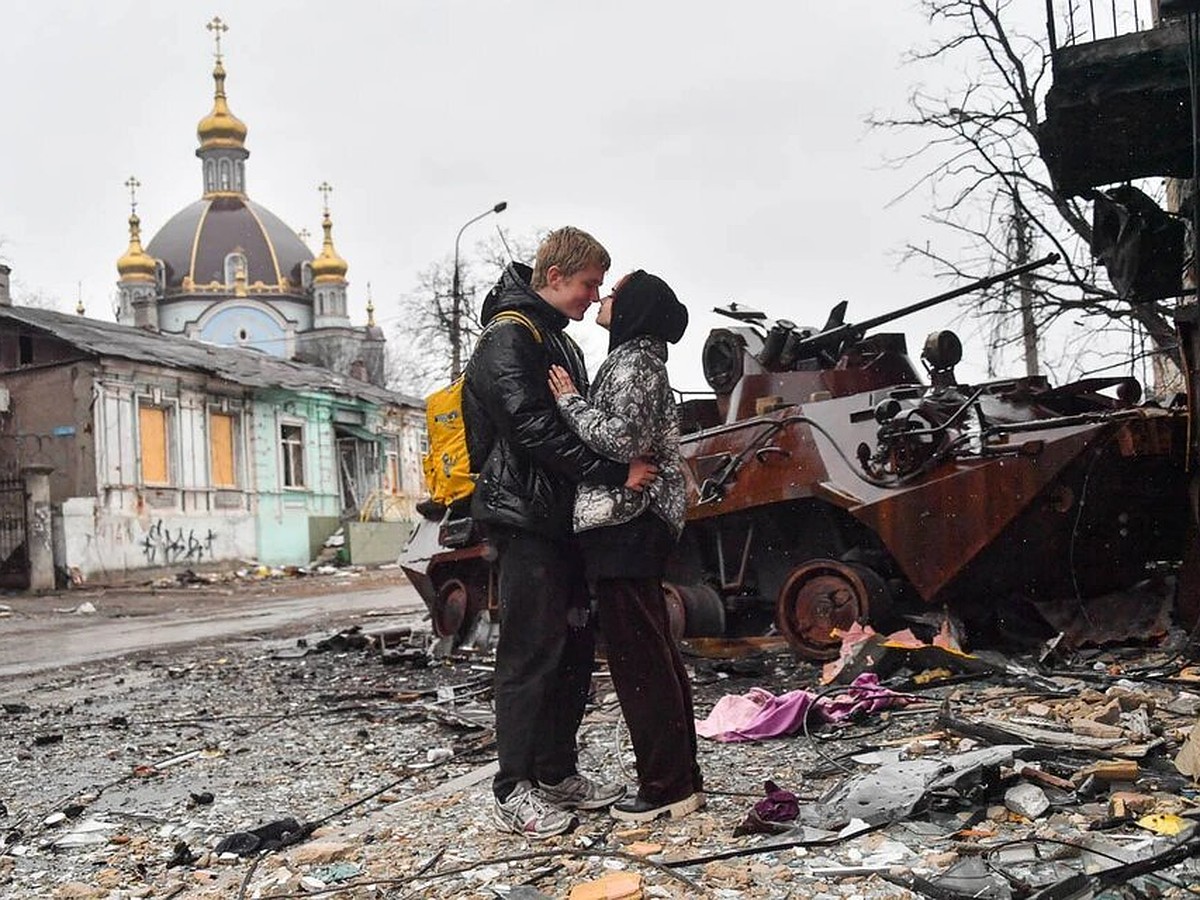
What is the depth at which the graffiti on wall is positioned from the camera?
89.4 ft

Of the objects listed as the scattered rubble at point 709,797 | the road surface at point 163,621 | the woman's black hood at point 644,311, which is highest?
the woman's black hood at point 644,311

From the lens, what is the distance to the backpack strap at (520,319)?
438 cm

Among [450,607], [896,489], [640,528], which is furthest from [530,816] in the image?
[450,607]

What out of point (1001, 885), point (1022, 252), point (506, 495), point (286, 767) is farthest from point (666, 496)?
point (1022, 252)

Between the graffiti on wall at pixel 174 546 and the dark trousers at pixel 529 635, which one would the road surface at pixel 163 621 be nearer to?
the graffiti on wall at pixel 174 546

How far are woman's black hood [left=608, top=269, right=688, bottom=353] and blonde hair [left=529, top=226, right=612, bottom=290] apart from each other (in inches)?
5.8

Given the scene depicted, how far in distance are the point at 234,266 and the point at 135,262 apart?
4.19m

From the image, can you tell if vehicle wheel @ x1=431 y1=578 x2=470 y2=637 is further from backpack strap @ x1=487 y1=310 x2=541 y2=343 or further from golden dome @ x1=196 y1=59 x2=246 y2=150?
golden dome @ x1=196 y1=59 x2=246 y2=150

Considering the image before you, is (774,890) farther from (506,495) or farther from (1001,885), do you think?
(506,495)

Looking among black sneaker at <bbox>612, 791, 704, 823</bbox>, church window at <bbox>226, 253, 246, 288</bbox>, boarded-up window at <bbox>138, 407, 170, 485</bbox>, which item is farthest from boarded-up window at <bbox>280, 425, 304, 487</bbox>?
black sneaker at <bbox>612, 791, 704, 823</bbox>

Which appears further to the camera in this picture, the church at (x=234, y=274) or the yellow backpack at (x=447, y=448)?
the church at (x=234, y=274)

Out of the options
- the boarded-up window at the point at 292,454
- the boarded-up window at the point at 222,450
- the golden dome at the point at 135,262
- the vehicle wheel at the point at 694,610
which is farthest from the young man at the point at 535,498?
the golden dome at the point at 135,262

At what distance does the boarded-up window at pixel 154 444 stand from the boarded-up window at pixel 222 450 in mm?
1543

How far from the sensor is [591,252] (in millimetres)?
4445
